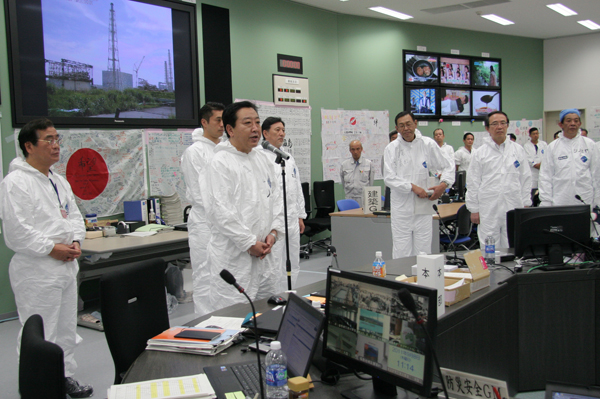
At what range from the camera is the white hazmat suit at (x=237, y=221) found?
8.73ft

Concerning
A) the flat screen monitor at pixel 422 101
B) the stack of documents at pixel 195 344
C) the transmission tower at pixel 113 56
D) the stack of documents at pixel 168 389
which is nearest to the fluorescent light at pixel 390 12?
the flat screen monitor at pixel 422 101

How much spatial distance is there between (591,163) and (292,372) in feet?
15.5

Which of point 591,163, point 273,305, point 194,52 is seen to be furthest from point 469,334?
point 194,52

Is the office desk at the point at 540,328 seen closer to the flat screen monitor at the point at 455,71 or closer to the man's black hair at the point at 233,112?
the man's black hair at the point at 233,112

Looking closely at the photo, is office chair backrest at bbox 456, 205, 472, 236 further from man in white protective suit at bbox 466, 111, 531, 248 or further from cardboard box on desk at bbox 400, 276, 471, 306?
cardboard box on desk at bbox 400, 276, 471, 306

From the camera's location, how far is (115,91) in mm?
5086

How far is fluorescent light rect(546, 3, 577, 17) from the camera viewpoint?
828 centimetres

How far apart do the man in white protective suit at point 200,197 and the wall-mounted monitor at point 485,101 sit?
743 cm

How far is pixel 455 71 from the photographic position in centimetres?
948

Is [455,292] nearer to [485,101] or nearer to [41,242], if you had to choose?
[41,242]

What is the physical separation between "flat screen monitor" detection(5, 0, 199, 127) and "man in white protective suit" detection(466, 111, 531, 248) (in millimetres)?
3369

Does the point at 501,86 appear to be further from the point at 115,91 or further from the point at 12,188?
the point at 12,188

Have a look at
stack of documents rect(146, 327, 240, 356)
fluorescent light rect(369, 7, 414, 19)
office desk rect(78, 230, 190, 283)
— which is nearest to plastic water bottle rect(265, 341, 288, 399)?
stack of documents rect(146, 327, 240, 356)

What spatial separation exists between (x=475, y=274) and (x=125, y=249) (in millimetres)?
2925
